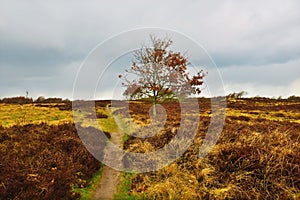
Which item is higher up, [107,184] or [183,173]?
[183,173]

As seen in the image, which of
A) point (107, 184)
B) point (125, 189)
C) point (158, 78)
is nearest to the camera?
point (125, 189)

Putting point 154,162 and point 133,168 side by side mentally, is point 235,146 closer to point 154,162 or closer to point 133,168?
point 154,162

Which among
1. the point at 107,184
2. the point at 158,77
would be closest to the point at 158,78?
the point at 158,77

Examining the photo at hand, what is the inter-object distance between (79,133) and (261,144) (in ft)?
29.4

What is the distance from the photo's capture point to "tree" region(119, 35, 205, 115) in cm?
2203

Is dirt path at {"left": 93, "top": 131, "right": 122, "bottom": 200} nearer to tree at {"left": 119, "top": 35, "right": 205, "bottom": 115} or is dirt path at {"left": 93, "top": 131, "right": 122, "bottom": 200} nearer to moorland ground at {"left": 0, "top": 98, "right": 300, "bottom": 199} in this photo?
moorland ground at {"left": 0, "top": 98, "right": 300, "bottom": 199}

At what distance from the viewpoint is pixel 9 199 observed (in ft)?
21.4

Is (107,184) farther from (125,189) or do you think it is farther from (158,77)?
(158,77)

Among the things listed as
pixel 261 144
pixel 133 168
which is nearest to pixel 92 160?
pixel 133 168

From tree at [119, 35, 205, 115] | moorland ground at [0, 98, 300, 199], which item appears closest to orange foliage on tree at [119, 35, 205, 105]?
tree at [119, 35, 205, 115]

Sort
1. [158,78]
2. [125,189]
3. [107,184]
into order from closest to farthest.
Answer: [125,189], [107,184], [158,78]

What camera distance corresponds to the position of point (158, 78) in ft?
72.3

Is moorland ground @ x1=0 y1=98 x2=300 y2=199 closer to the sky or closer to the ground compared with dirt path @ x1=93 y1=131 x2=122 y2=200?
closer to the sky

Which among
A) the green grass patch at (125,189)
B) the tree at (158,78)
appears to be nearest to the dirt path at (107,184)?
the green grass patch at (125,189)
